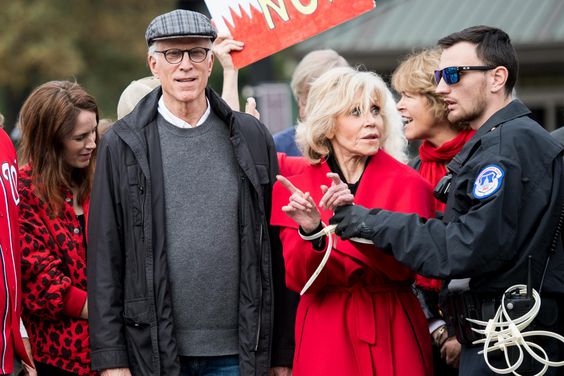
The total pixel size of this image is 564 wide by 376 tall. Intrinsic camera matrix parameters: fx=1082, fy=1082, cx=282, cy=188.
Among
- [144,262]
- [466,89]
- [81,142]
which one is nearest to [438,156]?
[466,89]

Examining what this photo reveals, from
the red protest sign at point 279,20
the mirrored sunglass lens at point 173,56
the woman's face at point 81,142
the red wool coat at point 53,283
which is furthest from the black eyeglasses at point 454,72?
the red wool coat at point 53,283

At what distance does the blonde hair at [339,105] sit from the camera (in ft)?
16.6

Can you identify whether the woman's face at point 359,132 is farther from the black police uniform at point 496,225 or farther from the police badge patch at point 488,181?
the police badge patch at point 488,181

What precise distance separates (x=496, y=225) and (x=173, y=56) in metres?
1.72

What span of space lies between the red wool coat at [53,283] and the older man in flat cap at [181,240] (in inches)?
10.7

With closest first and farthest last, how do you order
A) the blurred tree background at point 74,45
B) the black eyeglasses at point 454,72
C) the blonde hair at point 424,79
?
the black eyeglasses at point 454,72 → the blonde hair at point 424,79 → the blurred tree background at point 74,45

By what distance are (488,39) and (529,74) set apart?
11055mm

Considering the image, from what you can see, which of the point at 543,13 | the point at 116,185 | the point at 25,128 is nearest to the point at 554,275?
the point at 116,185

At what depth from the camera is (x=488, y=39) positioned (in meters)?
4.65

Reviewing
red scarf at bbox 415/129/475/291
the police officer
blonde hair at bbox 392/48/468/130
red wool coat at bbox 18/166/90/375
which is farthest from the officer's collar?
red wool coat at bbox 18/166/90/375

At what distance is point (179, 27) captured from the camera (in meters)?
4.95

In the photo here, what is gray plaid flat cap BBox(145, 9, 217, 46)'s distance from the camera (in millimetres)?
4953

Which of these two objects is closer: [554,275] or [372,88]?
[554,275]

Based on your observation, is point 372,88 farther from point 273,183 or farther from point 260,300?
point 260,300
